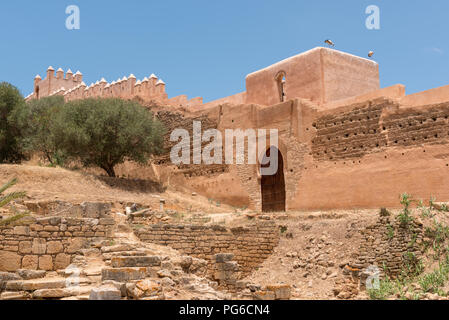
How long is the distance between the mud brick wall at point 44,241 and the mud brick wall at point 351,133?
10648 millimetres

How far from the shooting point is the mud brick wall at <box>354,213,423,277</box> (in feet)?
39.8

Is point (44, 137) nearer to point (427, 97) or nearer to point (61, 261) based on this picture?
point (61, 261)

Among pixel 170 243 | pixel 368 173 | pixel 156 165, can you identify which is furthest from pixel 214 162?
pixel 170 243

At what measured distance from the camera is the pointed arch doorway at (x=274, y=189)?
65.8 feet

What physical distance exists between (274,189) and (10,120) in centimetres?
1329

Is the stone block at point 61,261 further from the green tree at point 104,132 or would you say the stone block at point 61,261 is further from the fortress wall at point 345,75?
the fortress wall at point 345,75

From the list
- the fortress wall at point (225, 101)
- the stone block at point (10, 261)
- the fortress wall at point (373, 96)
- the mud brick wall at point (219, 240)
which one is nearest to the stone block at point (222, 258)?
the mud brick wall at point (219, 240)

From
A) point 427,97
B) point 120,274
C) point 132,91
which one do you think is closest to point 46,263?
point 120,274

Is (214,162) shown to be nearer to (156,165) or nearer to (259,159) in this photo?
(259,159)

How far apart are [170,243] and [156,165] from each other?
43.1ft

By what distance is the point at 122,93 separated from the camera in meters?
27.8

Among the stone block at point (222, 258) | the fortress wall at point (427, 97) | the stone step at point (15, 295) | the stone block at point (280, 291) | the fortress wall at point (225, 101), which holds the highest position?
the fortress wall at point (225, 101)

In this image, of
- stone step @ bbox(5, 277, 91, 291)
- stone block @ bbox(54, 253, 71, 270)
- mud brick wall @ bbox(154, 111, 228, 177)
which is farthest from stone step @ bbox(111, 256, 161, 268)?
mud brick wall @ bbox(154, 111, 228, 177)
